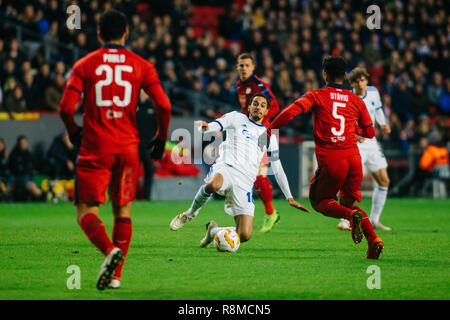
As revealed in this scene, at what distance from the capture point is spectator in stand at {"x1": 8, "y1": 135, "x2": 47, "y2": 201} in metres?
15.8

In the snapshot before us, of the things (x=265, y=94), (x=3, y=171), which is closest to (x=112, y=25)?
(x=265, y=94)

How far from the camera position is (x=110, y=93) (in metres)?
5.74

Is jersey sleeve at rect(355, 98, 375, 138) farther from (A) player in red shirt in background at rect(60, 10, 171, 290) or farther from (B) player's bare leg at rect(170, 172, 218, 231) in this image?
(A) player in red shirt in background at rect(60, 10, 171, 290)

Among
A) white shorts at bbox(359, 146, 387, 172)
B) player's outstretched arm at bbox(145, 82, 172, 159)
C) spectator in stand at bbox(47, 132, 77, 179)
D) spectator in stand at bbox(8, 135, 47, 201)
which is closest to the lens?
player's outstretched arm at bbox(145, 82, 172, 159)

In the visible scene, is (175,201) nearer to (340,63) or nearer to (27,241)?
(27,241)

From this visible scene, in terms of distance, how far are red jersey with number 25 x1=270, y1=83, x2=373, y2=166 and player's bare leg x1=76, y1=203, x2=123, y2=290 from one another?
2599mm

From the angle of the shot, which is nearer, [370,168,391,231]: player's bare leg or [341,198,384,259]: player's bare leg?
[341,198,384,259]: player's bare leg

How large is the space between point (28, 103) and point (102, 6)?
367 centimetres

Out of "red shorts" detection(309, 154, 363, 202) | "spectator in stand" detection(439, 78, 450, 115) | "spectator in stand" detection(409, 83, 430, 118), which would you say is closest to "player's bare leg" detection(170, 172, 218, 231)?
"red shorts" detection(309, 154, 363, 202)

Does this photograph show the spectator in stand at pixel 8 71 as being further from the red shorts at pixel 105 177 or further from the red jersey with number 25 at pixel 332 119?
the red shorts at pixel 105 177

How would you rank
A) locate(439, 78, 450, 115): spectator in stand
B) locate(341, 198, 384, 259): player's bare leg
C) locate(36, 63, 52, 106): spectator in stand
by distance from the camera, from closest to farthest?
locate(341, 198, 384, 259): player's bare leg → locate(36, 63, 52, 106): spectator in stand → locate(439, 78, 450, 115): spectator in stand

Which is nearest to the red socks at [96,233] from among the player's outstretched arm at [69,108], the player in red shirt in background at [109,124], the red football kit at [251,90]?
the player in red shirt in background at [109,124]

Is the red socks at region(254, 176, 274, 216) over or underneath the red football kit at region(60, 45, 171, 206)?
underneath

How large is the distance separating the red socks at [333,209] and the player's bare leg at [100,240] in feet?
9.06
